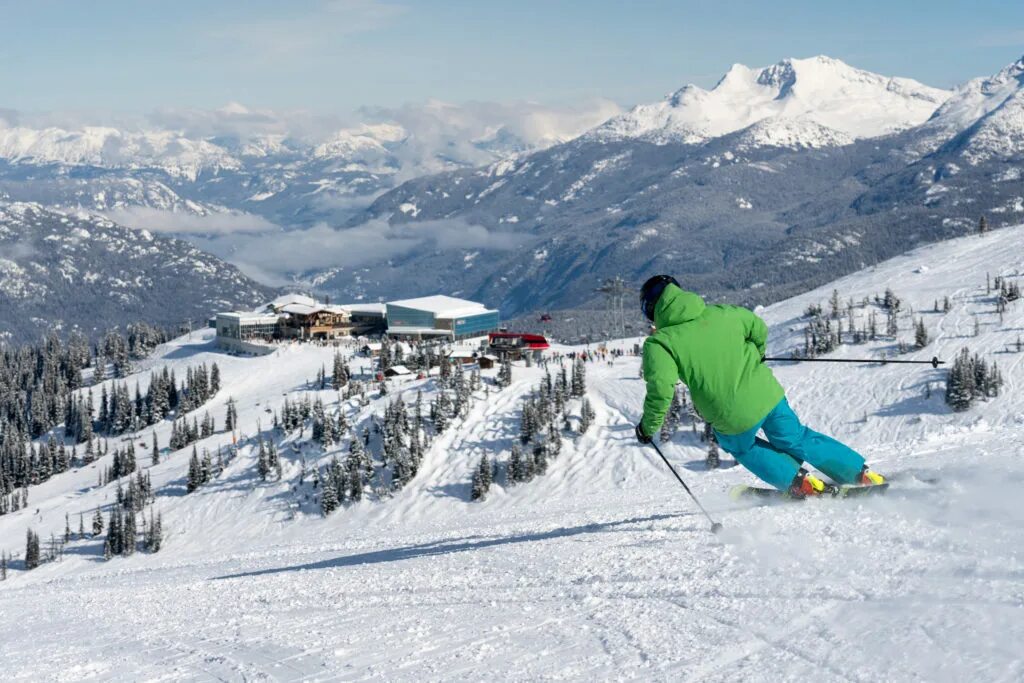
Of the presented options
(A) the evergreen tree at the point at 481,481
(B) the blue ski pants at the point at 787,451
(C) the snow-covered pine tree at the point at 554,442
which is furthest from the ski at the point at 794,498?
(C) the snow-covered pine tree at the point at 554,442

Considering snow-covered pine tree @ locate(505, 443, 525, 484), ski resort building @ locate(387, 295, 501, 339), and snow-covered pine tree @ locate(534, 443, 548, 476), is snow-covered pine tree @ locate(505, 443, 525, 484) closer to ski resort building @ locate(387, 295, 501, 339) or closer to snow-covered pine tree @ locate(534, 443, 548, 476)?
snow-covered pine tree @ locate(534, 443, 548, 476)

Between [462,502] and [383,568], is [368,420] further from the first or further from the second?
[383,568]

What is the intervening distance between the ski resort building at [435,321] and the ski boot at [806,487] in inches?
4563

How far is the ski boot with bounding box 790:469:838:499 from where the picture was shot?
59.4ft

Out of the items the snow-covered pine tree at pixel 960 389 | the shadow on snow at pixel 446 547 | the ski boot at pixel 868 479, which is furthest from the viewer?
the snow-covered pine tree at pixel 960 389

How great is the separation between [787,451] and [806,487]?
2.80 ft

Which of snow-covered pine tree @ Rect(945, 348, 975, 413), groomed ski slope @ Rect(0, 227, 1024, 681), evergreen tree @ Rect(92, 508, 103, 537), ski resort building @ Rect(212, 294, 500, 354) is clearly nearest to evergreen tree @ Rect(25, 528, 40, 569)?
evergreen tree @ Rect(92, 508, 103, 537)

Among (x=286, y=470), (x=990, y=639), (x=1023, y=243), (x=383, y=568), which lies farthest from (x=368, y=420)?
(x=1023, y=243)

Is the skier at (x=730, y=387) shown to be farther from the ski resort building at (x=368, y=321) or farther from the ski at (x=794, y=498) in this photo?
the ski resort building at (x=368, y=321)

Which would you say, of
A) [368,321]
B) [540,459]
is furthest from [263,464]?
[368,321]

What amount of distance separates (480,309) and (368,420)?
56.0 metres

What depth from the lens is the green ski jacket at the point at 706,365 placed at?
16.8 metres

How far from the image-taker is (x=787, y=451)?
17.8 metres

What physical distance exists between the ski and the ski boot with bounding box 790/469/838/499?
0.10 meters
